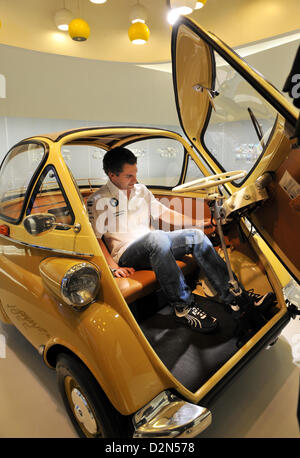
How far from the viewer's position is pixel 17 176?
221cm

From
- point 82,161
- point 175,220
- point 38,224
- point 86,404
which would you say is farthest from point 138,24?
point 86,404

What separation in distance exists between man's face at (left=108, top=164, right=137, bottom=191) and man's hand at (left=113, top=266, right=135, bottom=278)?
68 cm

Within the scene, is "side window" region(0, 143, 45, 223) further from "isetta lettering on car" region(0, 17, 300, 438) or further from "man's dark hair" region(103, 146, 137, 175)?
"man's dark hair" region(103, 146, 137, 175)

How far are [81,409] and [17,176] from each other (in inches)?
65.6

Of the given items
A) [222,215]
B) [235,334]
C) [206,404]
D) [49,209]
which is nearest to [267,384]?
[235,334]

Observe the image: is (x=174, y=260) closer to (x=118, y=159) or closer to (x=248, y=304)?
(x=248, y=304)

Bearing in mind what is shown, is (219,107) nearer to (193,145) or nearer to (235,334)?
(193,145)

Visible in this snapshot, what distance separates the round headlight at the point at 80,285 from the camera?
1400 millimetres

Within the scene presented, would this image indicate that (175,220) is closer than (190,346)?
No

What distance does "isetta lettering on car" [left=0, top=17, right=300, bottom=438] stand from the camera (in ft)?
4.34

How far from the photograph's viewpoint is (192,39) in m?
1.87

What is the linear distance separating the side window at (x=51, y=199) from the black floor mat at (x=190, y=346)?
97cm

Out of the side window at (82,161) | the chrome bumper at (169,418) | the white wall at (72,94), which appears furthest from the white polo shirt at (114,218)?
the white wall at (72,94)

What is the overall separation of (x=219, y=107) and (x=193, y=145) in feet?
1.56
